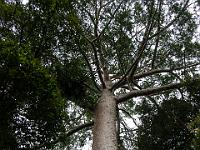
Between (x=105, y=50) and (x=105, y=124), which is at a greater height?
(x=105, y=50)

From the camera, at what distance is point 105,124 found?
7.64 m

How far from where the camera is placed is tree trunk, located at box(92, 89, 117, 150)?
7203 mm

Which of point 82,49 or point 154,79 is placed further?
point 154,79

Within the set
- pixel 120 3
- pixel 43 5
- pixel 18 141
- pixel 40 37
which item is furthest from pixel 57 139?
pixel 120 3

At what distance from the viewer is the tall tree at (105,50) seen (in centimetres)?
684

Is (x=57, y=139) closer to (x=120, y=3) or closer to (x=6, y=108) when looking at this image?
(x=6, y=108)

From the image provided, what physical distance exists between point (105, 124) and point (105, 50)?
8.83 feet

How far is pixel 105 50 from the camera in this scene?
991cm

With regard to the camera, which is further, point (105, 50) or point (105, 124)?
point (105, 50)

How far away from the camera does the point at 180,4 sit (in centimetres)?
956

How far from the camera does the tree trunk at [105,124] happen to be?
284 inches

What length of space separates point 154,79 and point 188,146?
2.96 metres

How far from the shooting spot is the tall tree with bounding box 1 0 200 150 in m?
6.84

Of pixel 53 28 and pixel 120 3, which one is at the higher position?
pixel 120 3
